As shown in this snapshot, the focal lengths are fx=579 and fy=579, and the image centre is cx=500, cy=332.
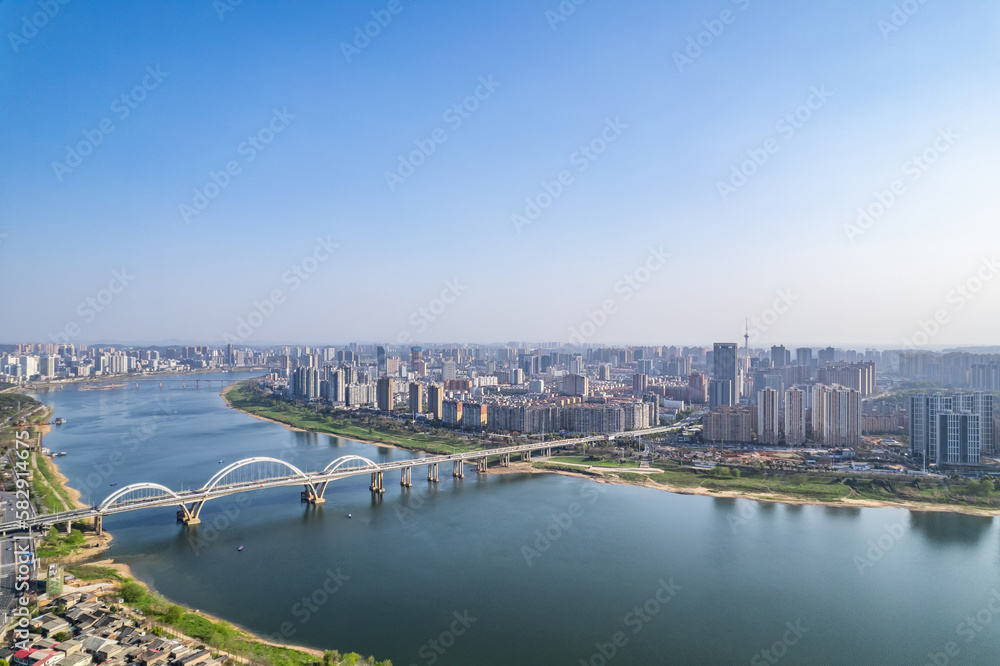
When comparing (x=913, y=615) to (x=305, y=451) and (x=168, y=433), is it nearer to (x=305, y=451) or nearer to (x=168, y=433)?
(x=305, y=451)

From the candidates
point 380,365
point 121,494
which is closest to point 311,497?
point 121,494

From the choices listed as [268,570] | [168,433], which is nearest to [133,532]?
[268,570]

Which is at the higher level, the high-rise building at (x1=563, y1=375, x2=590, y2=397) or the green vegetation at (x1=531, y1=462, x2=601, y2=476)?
the high-rise building at (x1=563, y1=375, x2=590, y2=397)

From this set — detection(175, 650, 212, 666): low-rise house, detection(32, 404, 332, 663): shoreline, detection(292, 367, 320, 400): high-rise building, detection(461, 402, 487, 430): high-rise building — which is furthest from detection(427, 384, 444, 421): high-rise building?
detection(175, 650, 212, 666): low-rise house

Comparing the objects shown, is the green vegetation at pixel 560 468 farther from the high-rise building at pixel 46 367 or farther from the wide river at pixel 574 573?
the high-rise building at pixel 46 367

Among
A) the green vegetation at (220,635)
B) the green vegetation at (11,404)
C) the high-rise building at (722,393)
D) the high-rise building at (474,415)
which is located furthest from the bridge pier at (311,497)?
the high-rise building at (722,393)

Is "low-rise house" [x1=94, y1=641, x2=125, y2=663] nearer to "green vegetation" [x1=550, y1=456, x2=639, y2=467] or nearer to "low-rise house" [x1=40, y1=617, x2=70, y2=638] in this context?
"low-rise house" [x1=40, y1=617, x2=70, y2=638]

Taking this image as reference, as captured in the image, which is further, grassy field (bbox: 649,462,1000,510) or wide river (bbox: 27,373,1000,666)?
grassy field (bbox: 649,462,1000,510)
